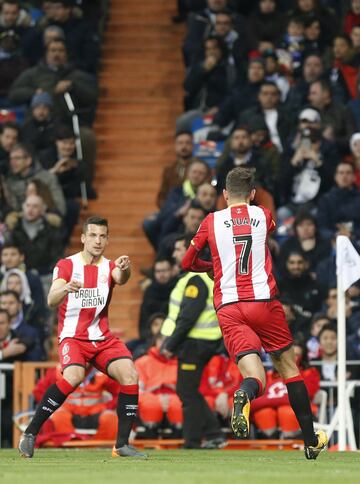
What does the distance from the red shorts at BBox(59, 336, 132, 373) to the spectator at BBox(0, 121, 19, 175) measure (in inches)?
319

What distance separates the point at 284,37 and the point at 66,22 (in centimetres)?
334

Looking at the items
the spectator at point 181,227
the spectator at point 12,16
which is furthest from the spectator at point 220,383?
the spectator at point 12,16

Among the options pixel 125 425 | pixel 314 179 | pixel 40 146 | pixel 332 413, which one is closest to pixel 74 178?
pixel 40 146

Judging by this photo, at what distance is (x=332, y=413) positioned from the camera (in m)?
16.7

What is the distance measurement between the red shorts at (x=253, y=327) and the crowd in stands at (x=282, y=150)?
4.49 meters

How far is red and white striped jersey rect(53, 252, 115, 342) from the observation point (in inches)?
506

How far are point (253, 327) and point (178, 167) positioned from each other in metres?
8.79

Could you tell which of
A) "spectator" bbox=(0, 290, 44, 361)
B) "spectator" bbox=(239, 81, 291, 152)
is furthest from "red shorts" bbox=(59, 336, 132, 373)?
"spectator" bbox=(239, 81, 291, 152)

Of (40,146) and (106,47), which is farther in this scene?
(106,47)

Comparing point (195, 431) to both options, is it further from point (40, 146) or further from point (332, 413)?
point (40, 146)

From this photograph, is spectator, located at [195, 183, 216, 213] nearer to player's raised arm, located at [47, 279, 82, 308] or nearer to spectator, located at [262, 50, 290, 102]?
spectator, located at [262, 50, 290, 102]

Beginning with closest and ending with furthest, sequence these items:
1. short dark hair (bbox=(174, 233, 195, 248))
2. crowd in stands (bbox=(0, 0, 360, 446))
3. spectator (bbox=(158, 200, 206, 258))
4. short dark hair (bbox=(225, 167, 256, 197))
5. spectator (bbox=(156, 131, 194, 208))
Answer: short dark hair (bbox=(225, 167, 256, 197))
short dark hair (bbox=(174, 233, 195, 248))
crowd in stands (bbox=(0, 0, 360, 446))
spectator (bbox=(158, 200, 206, 258))
spectator (bbox=(156, 131, 194, 208))

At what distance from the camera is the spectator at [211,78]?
71.1 feet

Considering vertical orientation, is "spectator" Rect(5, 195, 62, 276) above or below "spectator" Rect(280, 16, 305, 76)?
below
